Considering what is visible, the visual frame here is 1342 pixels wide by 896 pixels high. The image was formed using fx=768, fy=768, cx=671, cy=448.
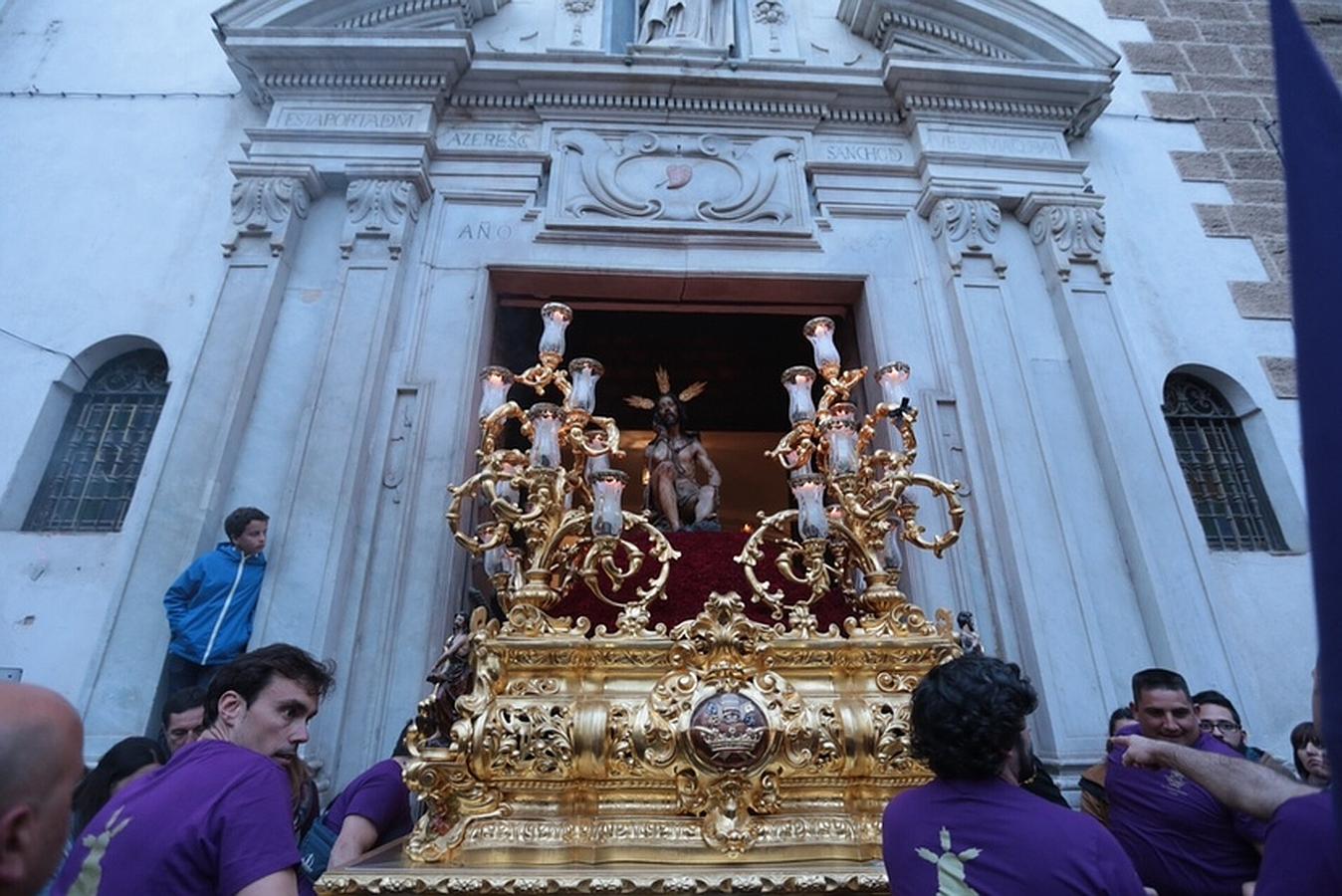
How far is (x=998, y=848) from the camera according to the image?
66.2 inches

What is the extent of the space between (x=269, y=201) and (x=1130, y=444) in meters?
6.88

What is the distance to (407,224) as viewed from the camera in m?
6.21

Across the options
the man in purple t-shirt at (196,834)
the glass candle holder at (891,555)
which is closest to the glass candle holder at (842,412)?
the glass candle holder at (891,555)

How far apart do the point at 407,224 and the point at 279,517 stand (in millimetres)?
2578

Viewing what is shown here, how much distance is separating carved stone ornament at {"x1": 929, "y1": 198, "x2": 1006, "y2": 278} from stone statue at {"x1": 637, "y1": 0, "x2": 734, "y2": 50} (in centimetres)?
278

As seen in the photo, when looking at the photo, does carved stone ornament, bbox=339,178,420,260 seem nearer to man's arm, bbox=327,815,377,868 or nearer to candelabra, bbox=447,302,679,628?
candelabra, bbox=447,302,679,628

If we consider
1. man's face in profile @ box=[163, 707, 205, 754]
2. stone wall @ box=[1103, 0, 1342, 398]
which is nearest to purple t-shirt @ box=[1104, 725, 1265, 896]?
man's face in profile @ box=[163, 707, 205, 754]

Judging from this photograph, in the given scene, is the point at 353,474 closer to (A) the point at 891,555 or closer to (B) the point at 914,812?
(A) the point at 891,555

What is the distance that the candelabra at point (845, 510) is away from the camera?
3.78 metres

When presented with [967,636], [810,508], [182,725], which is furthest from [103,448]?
[967,636]

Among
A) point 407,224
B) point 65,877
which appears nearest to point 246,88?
point 407,224

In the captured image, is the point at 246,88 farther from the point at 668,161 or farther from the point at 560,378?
the point at 560,378

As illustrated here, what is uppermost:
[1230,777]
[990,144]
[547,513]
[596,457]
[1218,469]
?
[990,144]

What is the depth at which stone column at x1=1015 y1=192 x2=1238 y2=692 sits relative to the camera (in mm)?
5070
